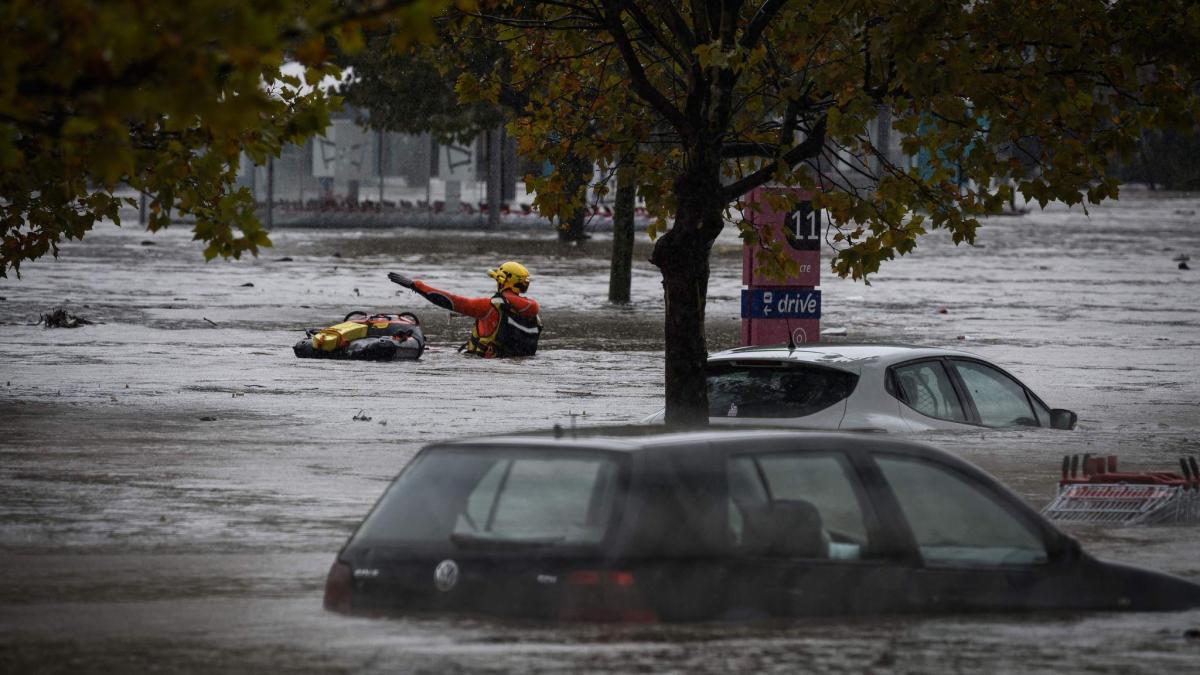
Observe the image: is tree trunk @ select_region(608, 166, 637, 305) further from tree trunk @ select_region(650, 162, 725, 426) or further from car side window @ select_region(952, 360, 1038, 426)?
tree trunk @ select_region(650, 162, 725, 426)

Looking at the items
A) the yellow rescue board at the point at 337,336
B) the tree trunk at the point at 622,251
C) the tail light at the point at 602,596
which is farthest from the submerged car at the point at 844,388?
the tree trunk at the point at 622,251

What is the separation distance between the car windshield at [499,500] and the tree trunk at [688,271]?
6705mm

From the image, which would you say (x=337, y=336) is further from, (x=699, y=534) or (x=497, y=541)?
(x=699, y=534)

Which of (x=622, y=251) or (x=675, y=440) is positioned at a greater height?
(x=675, y=440)

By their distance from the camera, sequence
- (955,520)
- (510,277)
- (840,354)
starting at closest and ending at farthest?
1. (955,520)
2. (840,354)
3. (510,277)

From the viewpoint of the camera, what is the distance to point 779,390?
1355 cm

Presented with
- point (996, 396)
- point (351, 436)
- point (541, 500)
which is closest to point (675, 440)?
point (541, 500)

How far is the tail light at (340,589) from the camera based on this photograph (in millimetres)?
7688

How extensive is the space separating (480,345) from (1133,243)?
39739 millimetres

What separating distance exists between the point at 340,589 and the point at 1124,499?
21.1 ft

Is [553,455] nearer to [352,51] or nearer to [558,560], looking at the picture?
[558,560]

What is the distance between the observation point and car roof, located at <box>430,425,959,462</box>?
7.36 meters

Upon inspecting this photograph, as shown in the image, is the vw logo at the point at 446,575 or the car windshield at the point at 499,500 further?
the vw logo at the point at 446,575

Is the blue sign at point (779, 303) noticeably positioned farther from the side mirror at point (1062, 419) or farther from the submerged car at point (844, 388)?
the submerged car at point (844, 388)
